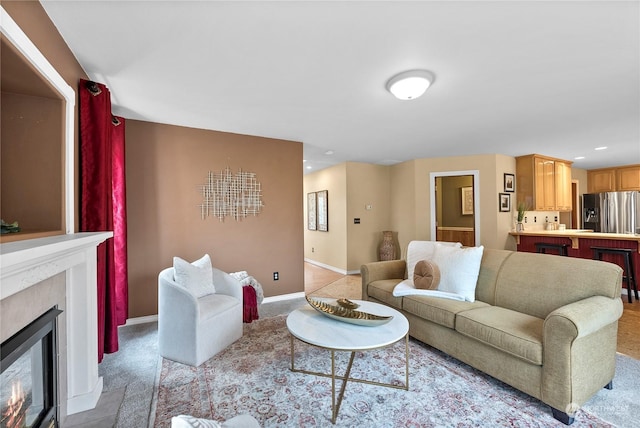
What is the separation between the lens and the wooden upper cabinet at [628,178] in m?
6.26

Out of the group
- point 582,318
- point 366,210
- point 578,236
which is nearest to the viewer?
point 582,318

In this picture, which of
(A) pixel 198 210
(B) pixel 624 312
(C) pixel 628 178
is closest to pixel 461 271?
(B) pixel 624 312

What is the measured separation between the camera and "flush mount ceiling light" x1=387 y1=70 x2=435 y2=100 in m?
Result: 2.18

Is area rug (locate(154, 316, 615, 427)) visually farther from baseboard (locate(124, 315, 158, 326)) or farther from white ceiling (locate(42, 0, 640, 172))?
white ceiling (locate(42, 0, 640, 172))

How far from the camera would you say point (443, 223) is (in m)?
7.30

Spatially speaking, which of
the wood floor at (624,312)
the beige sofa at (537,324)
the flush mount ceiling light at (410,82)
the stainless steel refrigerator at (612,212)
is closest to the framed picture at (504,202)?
the wood floor at (624,312)

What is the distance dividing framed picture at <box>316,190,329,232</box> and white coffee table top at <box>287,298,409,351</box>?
4.33 metres

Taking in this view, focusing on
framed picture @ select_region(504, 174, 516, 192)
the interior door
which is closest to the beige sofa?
framed picture @ select_region(504, 174, 516, 192)

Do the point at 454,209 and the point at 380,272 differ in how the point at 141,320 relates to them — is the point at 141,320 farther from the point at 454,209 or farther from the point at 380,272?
the point at 454,209

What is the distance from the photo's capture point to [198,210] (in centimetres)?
357

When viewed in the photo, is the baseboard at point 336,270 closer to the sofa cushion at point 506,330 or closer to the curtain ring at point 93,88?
the sofa cushion at point 506,330

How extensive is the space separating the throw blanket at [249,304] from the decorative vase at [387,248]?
→ 3.31 m

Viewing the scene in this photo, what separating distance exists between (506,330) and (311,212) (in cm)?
570

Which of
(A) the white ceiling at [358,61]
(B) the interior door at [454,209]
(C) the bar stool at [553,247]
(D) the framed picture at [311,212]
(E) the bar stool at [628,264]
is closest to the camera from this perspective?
(A) the white ceiling at [358,61]
